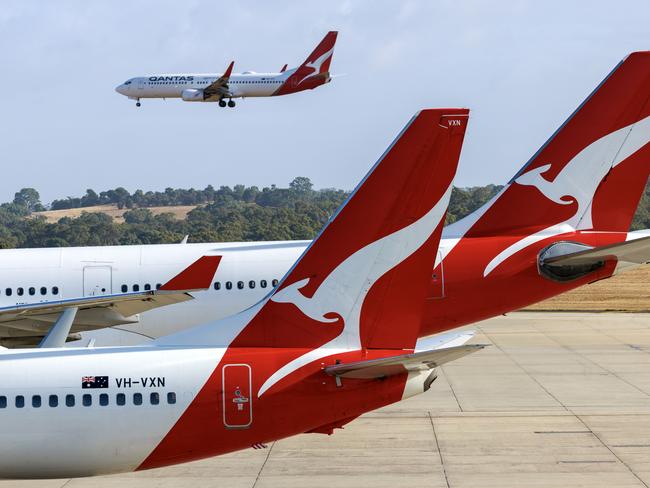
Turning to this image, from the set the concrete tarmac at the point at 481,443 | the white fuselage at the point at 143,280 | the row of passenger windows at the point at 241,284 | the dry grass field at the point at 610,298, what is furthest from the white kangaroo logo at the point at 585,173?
the dry grass field at the point at 610,298

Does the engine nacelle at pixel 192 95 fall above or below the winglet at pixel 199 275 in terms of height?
above

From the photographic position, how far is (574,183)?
24484 millimetres

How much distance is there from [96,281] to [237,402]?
1278 centimetres

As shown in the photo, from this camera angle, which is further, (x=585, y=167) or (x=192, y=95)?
(x=192, y=95)

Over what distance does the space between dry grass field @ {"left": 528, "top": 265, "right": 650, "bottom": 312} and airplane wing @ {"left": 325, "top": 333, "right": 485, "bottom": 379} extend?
125 ft

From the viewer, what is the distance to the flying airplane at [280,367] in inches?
536

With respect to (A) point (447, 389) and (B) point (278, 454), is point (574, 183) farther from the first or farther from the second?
(B) point (278, 454)

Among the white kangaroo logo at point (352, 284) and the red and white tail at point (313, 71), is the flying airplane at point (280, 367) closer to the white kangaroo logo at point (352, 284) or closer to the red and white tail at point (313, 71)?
the white kangaroo logo at point (352, 284)

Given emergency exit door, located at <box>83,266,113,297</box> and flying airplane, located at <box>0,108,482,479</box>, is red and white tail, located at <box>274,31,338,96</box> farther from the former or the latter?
flying airplane, located at <box>0,108,482,479</box>

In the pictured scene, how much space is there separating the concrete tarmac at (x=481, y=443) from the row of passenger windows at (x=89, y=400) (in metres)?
3.65

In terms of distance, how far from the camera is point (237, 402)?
1359 cm

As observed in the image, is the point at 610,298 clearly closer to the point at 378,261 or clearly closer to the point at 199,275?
the point at 199,275

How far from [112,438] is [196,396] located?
1234 mm

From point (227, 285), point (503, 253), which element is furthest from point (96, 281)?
point (503, 253)
